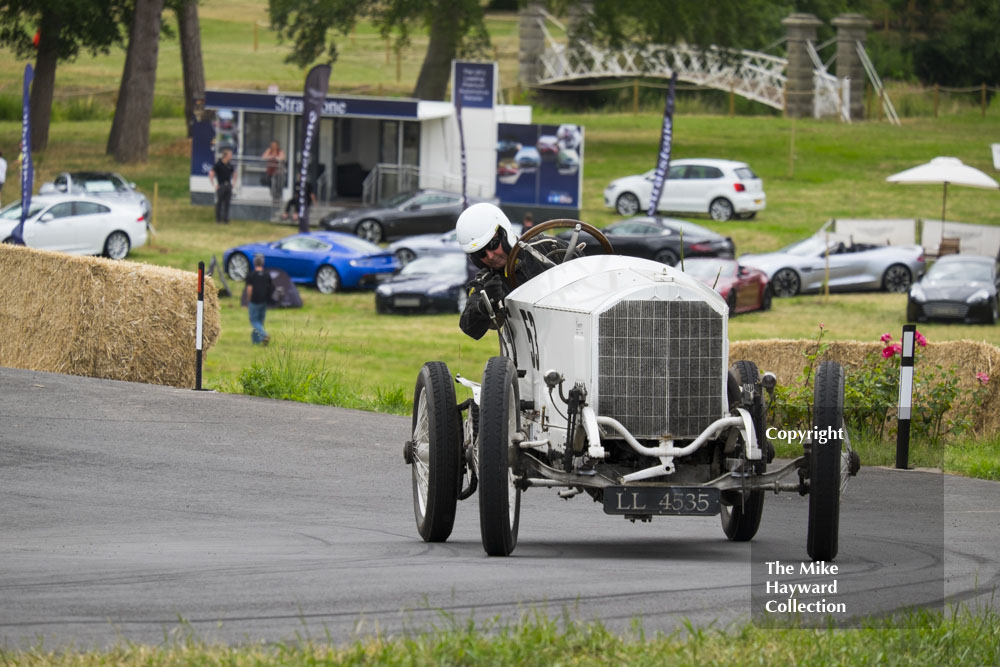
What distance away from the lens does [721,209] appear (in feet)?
150

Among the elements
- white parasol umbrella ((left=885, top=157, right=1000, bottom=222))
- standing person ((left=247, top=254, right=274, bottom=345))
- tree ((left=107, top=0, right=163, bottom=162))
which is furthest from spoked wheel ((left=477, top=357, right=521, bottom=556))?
tree ((left=107, top=0, right=163, bottom=162))

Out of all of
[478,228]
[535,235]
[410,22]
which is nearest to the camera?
[478,228]

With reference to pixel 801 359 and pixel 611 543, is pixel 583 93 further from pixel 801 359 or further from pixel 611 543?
pixel 611 543

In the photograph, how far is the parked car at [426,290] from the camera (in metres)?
30.9

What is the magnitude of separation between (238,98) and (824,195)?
1971 cm

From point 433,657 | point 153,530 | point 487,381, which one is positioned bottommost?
point 153,530

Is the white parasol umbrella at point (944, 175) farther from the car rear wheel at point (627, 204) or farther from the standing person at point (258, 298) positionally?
the standing person at point (258, 298)

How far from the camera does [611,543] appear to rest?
8.56m

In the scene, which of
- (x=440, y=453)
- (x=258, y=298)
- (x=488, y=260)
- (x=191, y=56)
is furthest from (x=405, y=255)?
(x=440, y=453)

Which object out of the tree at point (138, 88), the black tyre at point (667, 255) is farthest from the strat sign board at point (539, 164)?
the tree at point (138, 88)

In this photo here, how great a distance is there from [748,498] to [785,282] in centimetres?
2702

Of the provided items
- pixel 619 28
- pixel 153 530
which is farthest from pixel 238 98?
pixel 153 530

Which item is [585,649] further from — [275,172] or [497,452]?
[275,172]

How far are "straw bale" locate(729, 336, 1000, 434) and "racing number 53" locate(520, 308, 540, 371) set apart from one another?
236 inches
